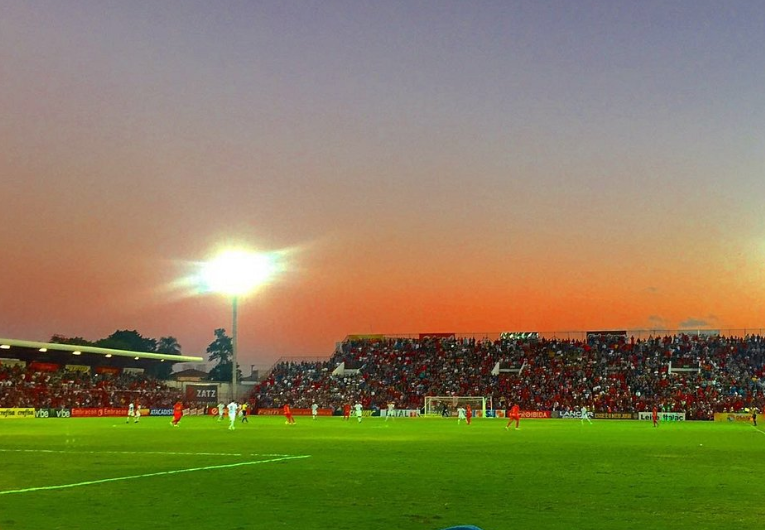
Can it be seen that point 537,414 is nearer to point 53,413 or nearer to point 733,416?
point 733,416

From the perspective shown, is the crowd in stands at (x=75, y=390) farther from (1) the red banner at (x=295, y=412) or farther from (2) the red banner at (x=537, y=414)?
(2) the red banner at (x=537, y=414)

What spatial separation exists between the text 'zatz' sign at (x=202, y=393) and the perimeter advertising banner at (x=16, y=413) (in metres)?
29.0

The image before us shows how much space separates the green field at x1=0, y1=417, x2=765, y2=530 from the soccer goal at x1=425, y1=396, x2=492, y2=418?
53.7 m

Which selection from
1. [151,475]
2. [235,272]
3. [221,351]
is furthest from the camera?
[221,351]

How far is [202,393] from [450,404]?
33.4 meters

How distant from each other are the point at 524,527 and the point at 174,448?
66.0ft

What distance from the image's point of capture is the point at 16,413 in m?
70.8

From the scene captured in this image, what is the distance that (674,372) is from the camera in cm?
8325

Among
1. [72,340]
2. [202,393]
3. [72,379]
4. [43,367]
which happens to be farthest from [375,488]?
[72,340]

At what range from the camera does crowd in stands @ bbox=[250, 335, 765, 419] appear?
256ft

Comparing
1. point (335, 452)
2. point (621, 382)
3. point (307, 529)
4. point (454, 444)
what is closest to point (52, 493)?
point (307, 529)

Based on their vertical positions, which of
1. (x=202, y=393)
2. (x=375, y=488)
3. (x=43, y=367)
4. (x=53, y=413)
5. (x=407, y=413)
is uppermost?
(x=43, y=367)

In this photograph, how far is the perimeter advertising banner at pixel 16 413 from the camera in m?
69.4

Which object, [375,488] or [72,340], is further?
[72,340]
